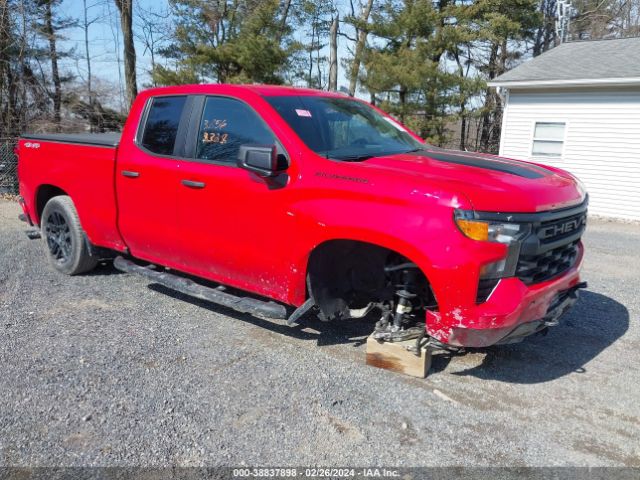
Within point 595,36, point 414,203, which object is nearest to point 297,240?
point 414,203

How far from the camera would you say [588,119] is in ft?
43.4

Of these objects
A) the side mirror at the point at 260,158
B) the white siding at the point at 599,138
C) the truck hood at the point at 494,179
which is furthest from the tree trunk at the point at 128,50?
the truck hood at the point at 494,179

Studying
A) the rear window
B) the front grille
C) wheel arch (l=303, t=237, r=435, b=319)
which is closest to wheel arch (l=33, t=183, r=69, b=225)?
the rear window

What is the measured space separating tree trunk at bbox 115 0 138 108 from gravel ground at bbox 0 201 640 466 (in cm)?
1639

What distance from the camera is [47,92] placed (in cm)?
1895

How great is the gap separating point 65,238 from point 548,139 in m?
12.1

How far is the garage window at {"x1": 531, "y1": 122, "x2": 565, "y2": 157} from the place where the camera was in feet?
45.4

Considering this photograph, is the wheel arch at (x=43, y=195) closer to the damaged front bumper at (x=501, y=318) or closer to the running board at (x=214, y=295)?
the running board at (x=214, y=295)

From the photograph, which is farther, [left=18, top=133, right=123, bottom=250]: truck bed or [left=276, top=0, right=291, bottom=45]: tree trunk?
[left=276, top=0, right=291, bottom=45]: tree trunk

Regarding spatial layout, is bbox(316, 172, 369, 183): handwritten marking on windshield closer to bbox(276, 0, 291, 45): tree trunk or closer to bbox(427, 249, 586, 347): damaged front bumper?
bbox(427, 249, 586, 347): damaged front bumper

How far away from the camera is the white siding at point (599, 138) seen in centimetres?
1274

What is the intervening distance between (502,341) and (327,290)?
1.24 m

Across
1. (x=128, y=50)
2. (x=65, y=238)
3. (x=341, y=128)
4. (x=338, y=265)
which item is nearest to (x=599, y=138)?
(x=341, y=128)

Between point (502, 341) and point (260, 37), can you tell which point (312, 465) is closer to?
point (502, 341)
